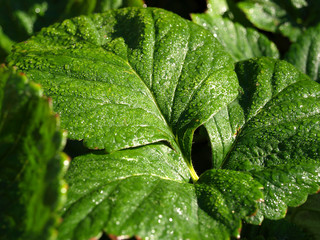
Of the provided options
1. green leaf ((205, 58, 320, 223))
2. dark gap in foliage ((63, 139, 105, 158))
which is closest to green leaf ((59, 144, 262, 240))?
green leaf ((205, 58, 320, 223))

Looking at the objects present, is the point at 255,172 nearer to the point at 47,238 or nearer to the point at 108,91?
the point at 108,91

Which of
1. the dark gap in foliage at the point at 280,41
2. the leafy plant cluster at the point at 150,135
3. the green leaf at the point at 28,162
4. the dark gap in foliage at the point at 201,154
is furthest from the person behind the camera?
the dark gap in foliage at the point at 280,41

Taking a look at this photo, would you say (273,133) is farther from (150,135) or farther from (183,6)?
(183,6)

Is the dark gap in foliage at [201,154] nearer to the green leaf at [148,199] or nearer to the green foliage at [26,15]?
the green leaf at [148,199]

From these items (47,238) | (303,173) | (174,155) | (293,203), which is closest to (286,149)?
(303,173)

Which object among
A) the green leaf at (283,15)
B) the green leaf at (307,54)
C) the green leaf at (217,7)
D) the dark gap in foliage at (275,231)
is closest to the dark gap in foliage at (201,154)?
the dark gap in foliage at (275,231)

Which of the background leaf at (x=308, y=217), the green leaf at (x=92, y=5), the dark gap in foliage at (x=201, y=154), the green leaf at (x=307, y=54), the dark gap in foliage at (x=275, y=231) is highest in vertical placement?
the green leaf at (x=92, y=5)

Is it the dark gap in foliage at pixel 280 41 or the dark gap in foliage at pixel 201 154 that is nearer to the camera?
the dark gap in foliage at pixel 201 154
